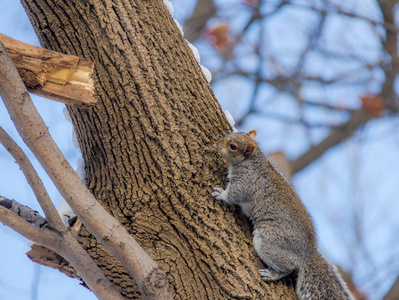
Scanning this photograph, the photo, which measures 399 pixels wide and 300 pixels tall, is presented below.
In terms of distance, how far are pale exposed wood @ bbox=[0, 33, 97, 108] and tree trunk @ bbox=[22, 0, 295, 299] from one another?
1.16 feet

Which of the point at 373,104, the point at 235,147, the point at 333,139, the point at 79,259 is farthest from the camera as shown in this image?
the point at 373,104

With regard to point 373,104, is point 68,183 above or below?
below

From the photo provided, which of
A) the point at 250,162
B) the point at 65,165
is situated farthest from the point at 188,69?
the point at 65,165

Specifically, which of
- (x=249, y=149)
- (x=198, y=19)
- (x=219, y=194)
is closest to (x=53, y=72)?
(x=219, y=194)

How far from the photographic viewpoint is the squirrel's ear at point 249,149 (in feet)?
9.72

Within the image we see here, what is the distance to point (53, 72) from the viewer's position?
2316 mm

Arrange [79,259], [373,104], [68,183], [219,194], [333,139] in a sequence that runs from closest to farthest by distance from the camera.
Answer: [68,183]
[79,259]
[219,194]
[333,139]
[373,104]

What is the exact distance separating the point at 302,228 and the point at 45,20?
211 cm

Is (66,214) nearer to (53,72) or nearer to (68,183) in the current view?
(68,183)

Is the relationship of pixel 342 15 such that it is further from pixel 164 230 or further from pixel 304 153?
pixel 164 230

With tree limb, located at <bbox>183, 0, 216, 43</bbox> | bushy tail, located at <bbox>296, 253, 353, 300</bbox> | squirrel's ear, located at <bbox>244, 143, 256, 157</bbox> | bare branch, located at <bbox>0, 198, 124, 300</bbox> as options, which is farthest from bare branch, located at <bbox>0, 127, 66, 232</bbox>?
tree limb, located at <bbox>183, 0, 216, 43</bbox>

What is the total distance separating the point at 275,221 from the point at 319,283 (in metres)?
0.44

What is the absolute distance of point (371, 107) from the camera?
24.2 ft

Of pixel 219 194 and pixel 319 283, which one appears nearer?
pixel 319 283
